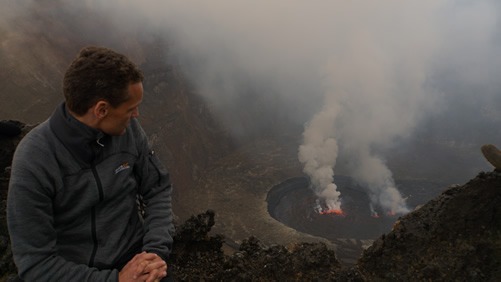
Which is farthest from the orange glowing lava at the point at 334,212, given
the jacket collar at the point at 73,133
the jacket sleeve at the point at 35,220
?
the jacket collar at the point at 73,133

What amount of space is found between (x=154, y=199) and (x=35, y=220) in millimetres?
1006

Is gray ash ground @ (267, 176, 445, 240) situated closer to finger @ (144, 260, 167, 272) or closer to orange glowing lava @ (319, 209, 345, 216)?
orange glowing lava @ (319, 209, 345, 216)

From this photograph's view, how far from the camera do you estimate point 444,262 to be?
22.4 feet

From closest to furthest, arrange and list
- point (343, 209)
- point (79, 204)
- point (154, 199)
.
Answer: point (79, 204), point (154, 199), point (343, 209)

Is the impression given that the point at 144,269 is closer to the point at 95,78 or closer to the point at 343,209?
the point at 95,78

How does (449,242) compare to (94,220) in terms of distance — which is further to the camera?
(449,242)

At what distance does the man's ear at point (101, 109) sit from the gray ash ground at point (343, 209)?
90.9ft

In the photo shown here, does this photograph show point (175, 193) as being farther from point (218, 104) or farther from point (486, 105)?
point (486, 105)

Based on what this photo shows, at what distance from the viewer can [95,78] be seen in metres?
2.48

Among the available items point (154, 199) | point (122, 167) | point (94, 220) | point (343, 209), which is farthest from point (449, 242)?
→ point (343, 209)

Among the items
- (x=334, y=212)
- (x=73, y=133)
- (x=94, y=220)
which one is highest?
(x=334, y=212)

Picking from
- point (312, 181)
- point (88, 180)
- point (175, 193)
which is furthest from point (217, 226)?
point (88, 180)

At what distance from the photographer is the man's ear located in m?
2.58

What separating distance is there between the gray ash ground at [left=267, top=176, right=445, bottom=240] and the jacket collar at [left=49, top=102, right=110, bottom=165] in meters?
27.6
